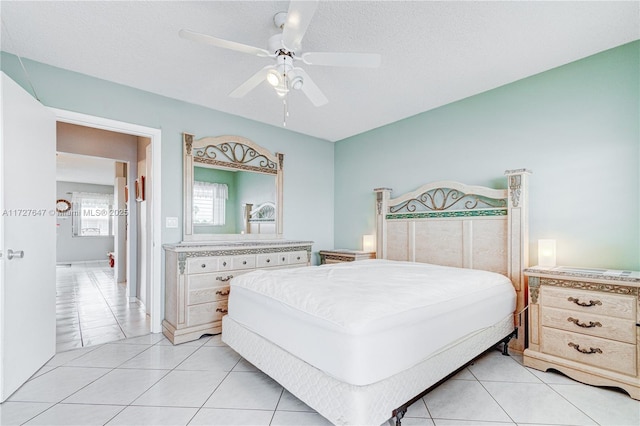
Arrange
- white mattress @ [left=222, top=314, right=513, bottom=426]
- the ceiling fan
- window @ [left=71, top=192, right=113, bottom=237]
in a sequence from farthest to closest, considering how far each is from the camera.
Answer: window @ [left=71, top=192, right=113, bottom=237] < the ceiling fan < white mattress @ [left=222, top=314, right=513, bottom=426]

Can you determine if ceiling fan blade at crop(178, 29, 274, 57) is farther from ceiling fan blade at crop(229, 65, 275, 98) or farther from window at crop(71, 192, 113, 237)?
window at crop(71, 192, 113, 237)

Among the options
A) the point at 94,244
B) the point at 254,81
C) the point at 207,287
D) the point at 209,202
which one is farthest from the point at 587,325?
the point at 94,244

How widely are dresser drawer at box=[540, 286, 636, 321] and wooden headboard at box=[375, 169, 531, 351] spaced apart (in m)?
0.42

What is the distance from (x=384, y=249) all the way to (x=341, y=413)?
8.67 ft

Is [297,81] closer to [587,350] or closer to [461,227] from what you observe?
[461,227]

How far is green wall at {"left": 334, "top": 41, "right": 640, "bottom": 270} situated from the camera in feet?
7.85

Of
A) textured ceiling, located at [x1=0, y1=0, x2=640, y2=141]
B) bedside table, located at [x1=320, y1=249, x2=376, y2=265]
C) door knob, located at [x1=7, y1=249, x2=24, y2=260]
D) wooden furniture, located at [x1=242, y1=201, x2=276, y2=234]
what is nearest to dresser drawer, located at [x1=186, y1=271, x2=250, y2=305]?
wooden furniture, located at [x1=242, y1=201, x2=276, y2=234]

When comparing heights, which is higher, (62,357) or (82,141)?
(82,141)

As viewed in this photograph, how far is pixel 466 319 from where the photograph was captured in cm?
206

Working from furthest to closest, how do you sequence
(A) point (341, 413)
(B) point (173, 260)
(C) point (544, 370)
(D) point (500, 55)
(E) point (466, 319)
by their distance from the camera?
1. (B) point (173, 260)
2. (D) point (500, 55)
3. (C) point (544, 370)
4. (E) point (466, 319)
5. (A) point (341, 413)

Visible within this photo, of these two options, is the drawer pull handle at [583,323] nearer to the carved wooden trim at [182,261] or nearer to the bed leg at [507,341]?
the bed leg at [507,341]

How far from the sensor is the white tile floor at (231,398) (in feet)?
5.85

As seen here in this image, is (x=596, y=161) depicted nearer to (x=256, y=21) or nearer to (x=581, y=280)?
(x=581, y=280)

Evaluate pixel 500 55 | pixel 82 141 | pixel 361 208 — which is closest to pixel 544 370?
pixel 500 55
